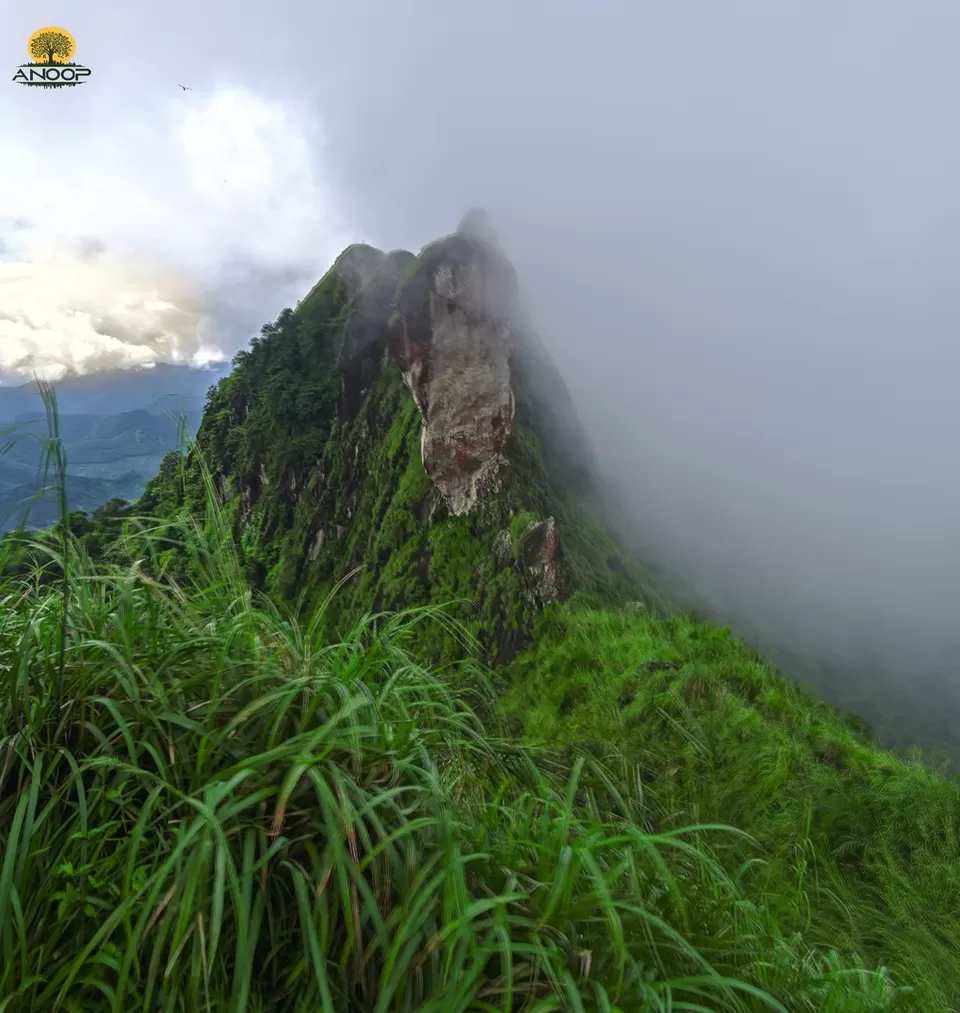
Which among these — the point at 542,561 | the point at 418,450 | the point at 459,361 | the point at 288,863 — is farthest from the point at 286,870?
the point at 418,450

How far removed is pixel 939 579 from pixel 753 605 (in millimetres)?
37023

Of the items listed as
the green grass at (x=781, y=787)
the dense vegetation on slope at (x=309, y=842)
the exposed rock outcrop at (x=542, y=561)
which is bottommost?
the exposed rock outcrop at (x=542, y=561)

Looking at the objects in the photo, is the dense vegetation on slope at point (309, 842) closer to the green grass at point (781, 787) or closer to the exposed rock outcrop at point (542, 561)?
the green grass at point (781, 787)

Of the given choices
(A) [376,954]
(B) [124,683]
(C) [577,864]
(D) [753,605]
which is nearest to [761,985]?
(C) [577,864]

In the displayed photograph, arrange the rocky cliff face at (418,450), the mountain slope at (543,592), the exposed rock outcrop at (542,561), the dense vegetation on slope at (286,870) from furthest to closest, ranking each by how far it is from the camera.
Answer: the rocky cliff face at (418,450)
the exposed rock outcrop at (542,561)
the mountain slope at (543,592)
the dense vegetation on slope at (286,870)

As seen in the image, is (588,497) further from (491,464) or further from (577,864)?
(577,864)

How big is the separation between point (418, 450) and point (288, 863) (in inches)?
850

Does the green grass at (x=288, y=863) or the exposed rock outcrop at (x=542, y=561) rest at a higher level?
the green grass at (x=288, y=863)

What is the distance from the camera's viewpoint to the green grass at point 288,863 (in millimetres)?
1110

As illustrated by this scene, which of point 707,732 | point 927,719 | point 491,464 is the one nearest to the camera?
point 707,732

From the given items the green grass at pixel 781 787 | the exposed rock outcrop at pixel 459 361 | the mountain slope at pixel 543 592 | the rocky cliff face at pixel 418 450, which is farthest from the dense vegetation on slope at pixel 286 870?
the exposed rock outcrop at pixel 459 361

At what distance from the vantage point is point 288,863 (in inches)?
47.9

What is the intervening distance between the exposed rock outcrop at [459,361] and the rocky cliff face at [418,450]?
2.0 inches

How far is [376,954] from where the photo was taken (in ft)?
3.93
